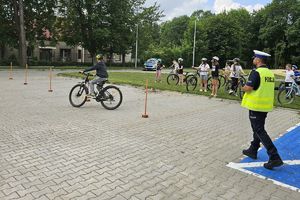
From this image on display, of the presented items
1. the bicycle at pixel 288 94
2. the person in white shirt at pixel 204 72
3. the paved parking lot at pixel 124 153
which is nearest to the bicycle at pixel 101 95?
the paved parking lot at pixel 124 153

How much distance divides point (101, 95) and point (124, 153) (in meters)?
4.78

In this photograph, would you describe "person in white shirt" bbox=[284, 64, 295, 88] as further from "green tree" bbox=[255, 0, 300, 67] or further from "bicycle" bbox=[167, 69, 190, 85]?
"green tree" bbox=[255, 0, 300, 67]

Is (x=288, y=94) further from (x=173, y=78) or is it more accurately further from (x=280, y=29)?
(x=280, y=29)

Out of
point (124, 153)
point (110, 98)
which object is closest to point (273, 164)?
point (124, 153)

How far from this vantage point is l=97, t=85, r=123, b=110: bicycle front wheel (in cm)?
1041

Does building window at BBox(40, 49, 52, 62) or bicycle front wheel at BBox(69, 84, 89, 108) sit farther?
building window at BBox(40, 49, 52, 62)

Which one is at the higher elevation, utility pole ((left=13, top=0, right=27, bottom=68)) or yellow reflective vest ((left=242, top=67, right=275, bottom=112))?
utility pole ((left=13, top=0, right=27, bottom=68))

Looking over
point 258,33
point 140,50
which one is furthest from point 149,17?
point 258,33

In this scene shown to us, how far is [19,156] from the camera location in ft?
17.8

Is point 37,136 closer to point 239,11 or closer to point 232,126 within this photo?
point 232,126

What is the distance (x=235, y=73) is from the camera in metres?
15.3

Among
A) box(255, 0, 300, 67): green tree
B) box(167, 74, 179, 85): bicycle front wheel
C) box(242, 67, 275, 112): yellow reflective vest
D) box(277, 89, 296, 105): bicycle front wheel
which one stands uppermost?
box(255, 0, 300, 67): green tree

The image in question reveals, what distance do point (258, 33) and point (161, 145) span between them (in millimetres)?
64860

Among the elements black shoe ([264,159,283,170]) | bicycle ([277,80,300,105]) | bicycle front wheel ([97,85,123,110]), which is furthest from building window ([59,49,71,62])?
black shoe ([264,159,283,170])
